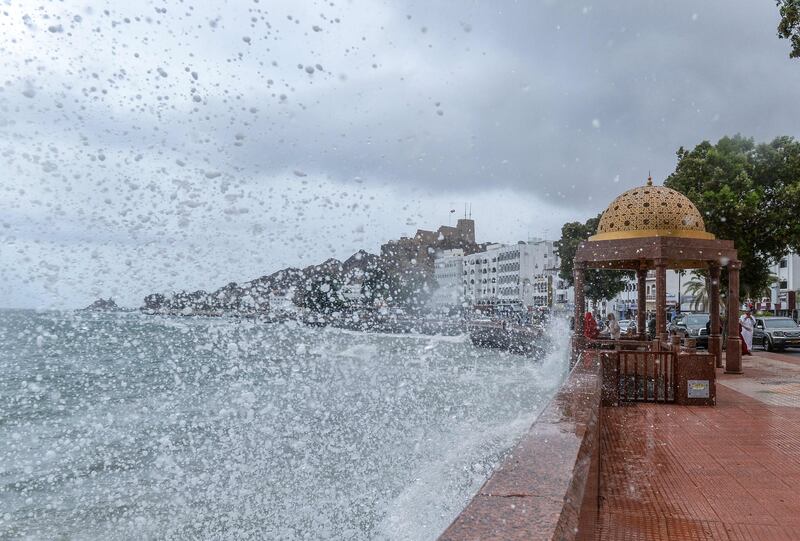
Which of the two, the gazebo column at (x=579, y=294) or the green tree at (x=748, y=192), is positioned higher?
the green tree at (x=748, y=192)

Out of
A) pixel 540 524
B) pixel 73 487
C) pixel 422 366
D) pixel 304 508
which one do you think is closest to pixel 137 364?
pixel 422 366

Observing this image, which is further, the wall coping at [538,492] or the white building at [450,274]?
the white building at [450,274]

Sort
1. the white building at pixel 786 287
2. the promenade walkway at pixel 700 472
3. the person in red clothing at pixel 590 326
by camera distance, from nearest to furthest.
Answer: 1. the promenade walkway at pixel 700 472
2. the person in red clothing at pixel 590 326
3. the white building at pixel 786 287

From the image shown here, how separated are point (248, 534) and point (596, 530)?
6241 mm

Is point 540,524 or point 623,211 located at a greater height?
point 623,211

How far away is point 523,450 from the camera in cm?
360

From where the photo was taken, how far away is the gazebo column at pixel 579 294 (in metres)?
14.0

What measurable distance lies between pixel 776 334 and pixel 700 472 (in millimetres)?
24756

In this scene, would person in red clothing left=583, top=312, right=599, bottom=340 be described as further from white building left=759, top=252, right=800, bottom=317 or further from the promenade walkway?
white building left=759, top=252, right=800, bottom=317

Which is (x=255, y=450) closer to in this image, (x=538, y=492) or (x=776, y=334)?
(x=538, y=492)

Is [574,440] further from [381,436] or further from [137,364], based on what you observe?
[137,364]

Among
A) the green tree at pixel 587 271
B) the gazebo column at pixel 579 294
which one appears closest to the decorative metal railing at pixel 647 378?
the gazebo column at pixel 579 294

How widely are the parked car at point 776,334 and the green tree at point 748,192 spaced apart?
1985 millimetres

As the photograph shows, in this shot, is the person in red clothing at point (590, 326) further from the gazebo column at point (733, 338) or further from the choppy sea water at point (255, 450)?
the gazebo column at point (733, 338)
